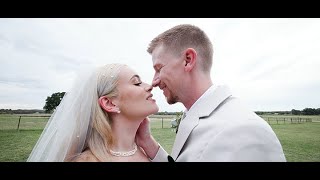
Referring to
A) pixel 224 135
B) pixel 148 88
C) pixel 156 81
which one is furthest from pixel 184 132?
pixel 156 81

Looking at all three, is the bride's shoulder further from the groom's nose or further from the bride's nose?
the groom's nose

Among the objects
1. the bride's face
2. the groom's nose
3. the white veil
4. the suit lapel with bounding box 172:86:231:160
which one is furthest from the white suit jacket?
the white veil

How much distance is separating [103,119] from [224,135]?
4.75ft

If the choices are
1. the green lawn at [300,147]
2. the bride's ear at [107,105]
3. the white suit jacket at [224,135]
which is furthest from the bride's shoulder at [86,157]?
the green lawn at [300,147]

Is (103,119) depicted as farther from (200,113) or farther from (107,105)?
(200,113)

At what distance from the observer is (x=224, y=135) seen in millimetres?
2070

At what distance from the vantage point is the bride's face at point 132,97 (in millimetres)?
2994

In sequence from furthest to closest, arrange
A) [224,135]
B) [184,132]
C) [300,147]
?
[300,147] < [184,132] < [224,135]

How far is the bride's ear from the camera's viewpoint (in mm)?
3045

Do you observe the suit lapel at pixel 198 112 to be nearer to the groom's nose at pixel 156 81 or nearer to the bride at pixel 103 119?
the bride at pixel 103 119

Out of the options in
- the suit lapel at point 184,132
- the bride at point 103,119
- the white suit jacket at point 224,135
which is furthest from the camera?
the bride at point 103,119
